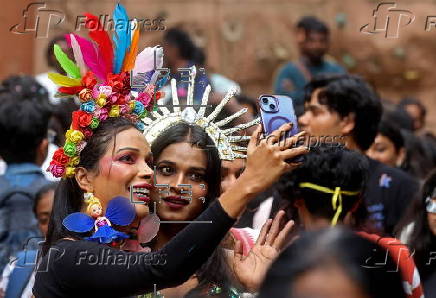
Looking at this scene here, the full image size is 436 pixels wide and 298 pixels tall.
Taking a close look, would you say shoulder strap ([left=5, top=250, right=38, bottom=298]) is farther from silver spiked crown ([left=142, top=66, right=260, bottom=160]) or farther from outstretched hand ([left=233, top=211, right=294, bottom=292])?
outstretched hand ([left=233, top=211, right=294, bottom=292])

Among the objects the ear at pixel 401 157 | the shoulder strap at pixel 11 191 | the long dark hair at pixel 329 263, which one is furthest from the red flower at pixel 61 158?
the ear at pixel 401 157

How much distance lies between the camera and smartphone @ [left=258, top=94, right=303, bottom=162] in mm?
3293

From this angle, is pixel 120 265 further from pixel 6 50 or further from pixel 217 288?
pixel 6 50

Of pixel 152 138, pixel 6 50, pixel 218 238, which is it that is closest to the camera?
pixel 218 238

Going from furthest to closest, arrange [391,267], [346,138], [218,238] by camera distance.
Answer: [346,138] → [218,238] → [391,267]

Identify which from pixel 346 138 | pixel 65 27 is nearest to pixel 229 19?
pixel 65 27

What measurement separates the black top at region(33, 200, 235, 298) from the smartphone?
33 cm

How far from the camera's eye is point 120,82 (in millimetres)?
3768

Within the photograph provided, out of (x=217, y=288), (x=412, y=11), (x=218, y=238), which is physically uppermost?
(x=412, y=11)

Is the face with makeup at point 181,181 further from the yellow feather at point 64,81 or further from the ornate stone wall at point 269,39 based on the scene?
the ornate stone wall at point 269,39

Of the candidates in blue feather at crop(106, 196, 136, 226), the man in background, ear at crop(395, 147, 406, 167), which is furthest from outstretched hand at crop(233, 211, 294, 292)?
the man in background

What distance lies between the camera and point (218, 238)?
10.1 ft

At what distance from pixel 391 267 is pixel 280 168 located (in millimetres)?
905

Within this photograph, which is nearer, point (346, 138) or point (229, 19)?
point (346, 138)
